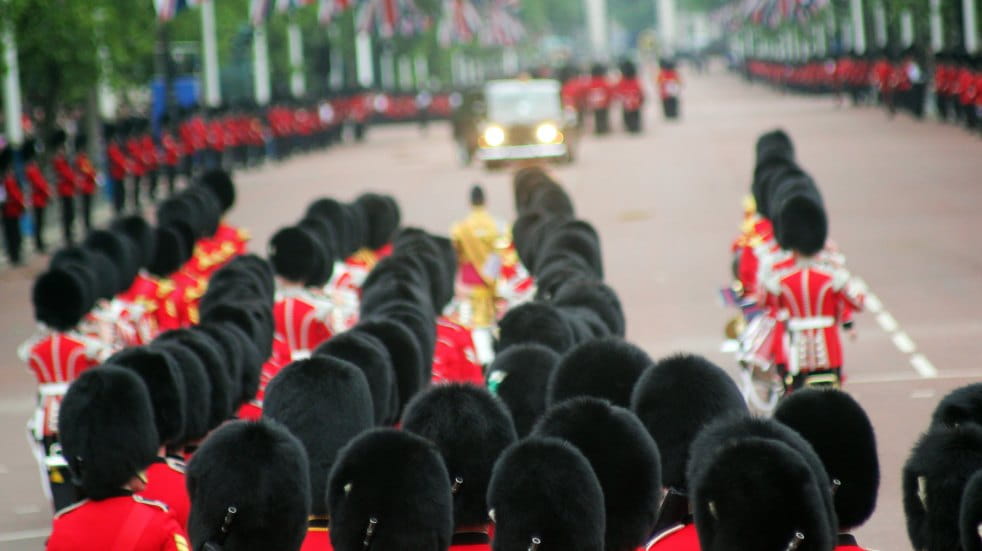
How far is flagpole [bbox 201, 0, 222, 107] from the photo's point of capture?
36.8 metres

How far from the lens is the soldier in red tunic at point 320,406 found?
678 centimetres

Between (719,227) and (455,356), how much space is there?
12.2m

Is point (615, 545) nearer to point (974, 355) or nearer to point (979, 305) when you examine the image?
point (974, 355)

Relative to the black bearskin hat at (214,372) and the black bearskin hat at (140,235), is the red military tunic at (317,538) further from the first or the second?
the black bearskin hat at (140,235)

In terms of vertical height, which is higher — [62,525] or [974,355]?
[62,525]

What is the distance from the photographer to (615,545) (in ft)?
19.3

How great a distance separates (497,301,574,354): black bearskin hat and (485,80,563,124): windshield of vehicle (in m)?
24.1

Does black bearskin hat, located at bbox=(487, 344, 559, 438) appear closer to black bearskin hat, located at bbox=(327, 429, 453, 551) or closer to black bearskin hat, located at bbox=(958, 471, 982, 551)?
black bearskin hat, located at bbox=(327, 429, 453, 551)

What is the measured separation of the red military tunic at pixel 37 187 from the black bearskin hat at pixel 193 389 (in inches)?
595

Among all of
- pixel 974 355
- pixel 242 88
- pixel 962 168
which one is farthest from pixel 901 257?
pixel 242 88

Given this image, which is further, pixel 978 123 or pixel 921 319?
pixel 978 123

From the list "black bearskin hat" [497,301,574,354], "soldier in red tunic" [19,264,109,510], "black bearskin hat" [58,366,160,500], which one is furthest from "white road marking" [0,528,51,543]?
"black bearskin hat" [58,366,160,500]

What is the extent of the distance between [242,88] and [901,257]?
38109mm

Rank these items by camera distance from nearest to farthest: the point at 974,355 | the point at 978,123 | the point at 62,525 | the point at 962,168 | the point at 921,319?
the point at 62,525, the point at 974,355, the point at 921,319, the point at 962,168, the point at 978,123
